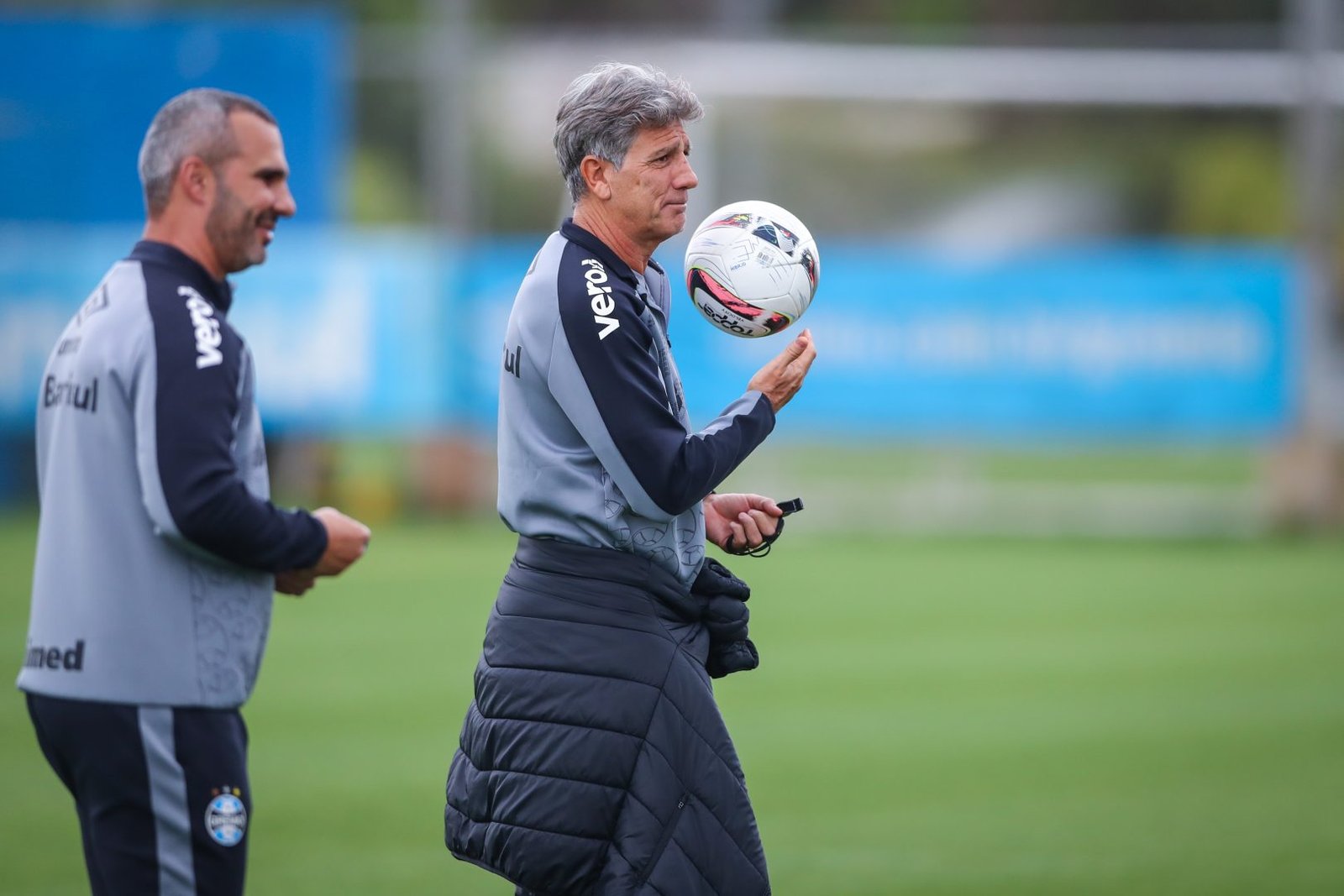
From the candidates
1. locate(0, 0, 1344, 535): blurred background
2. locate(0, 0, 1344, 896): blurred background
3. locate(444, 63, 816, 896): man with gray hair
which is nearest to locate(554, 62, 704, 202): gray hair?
locate(444, 63, 816, 896): man with gray hair

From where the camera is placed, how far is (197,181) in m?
3.99

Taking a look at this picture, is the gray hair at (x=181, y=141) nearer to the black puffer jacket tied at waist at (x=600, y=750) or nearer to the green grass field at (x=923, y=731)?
the black puffer jacket tied at waist at (x=600, y=750)

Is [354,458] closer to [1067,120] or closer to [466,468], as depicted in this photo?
[466,468]

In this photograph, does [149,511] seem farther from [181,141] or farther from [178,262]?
[181,141]

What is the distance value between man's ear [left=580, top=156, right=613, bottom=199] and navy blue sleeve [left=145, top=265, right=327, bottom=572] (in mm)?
857

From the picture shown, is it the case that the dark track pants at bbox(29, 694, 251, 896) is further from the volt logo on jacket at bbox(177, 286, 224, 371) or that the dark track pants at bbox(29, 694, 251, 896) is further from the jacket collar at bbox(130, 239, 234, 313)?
the jacket collar at bbox(130, 239, 234, 313)

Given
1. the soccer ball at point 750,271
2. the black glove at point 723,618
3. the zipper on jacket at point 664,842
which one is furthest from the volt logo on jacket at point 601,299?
the zipper on jacket at point 664,842

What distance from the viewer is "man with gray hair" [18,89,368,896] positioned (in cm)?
373

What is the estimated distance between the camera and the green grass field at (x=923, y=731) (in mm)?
6801

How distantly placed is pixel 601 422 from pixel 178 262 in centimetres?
104

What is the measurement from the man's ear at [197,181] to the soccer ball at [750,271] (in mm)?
1109

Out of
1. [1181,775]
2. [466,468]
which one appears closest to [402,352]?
[466,468]

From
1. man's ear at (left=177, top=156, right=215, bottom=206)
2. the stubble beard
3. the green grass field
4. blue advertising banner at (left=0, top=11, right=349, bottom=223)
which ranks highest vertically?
blue advertising banner at (left=0, top=11, right=349, bottom=223)

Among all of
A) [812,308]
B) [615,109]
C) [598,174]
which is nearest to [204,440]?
[598,174]
